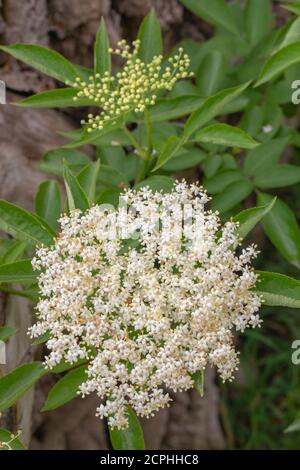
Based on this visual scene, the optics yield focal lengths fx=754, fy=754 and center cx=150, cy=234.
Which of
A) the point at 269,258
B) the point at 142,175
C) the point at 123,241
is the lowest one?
the point at 123,241

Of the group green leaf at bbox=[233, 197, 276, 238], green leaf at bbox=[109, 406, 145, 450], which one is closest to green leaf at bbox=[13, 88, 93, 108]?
green leaf at bbox=[233, 197, 276, 238]

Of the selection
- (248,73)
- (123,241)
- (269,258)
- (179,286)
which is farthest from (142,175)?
(269,258)

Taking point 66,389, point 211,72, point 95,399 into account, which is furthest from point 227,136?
point 95,399

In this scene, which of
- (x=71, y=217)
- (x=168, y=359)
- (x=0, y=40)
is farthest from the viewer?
(x=0, y=40)

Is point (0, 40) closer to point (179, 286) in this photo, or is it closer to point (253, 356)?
point (179, 286)

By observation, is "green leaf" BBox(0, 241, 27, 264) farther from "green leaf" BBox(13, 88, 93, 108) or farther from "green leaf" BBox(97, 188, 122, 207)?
"green leaf" BBox(13, 88, 93, 108)

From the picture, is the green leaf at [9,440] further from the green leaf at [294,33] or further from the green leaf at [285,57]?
the green leaf at [294,33]

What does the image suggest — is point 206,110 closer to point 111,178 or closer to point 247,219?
point 247,219
